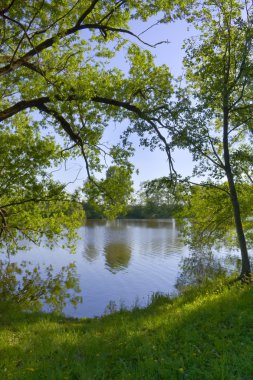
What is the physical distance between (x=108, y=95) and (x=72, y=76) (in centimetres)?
151

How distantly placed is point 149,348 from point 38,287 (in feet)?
36.7

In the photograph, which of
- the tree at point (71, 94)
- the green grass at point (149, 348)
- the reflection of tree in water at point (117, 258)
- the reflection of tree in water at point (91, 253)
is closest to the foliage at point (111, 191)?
the tree at point (71, 94)

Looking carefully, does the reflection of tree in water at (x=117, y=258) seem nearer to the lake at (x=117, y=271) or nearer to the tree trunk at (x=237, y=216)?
the lake at (x=117, y=271)

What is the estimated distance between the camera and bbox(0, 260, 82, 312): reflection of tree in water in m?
13.2

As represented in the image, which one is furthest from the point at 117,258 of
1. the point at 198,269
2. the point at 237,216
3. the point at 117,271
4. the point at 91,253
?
the point at 237,216

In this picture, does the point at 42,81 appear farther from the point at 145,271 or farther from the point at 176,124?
the point at 145,271

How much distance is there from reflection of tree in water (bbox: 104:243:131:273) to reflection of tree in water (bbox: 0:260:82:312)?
8.30 feet

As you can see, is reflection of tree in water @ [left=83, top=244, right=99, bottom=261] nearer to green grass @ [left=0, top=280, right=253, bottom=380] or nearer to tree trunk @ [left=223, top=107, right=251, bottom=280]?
tree trunk @ [left=223, top=107, right=251, bottom=280]

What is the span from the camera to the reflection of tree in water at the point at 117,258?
846 inches

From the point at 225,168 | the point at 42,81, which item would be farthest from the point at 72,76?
the point at 225,168

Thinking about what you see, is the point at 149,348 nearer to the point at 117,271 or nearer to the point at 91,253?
the point at 117,271

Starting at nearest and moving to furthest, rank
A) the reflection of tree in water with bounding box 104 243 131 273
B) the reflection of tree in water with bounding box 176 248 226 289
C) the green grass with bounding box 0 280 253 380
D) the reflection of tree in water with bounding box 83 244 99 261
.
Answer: the green grass with bounding box 0 280 253 380, the reflection of tree in water with bounding box 176 248 226 289, the reflection of tree in water with bounding box 104 243 131 273, the reflection of tree in water with bounding box 83 244 99 261

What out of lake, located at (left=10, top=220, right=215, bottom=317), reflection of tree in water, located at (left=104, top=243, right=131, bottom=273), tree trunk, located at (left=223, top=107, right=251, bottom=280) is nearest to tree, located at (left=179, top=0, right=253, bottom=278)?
tree trunk, located at (left=223, top=107, right=251, bottom=280)

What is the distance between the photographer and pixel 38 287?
50.7 ft
